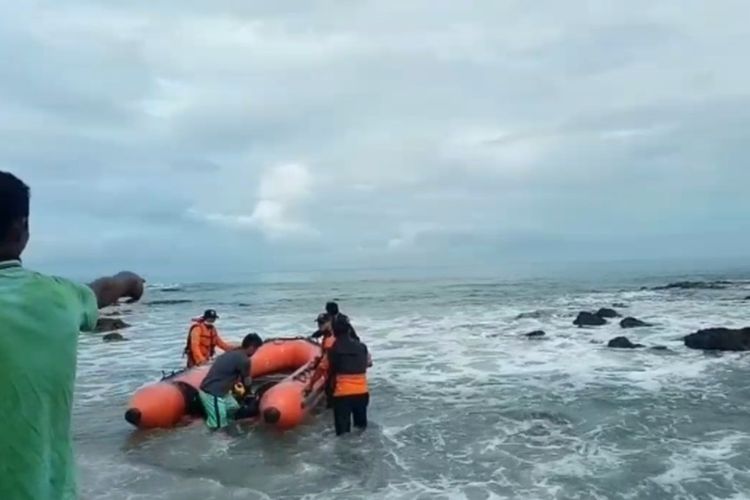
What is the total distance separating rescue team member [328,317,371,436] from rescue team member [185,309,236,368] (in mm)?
3913

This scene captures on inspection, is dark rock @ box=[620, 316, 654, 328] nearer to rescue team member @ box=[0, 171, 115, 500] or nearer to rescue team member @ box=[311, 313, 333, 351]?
rescue team member @ box=[311, 313, 333, 351]

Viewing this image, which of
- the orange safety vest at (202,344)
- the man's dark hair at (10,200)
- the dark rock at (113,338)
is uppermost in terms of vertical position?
the man's dark hair at (10,200)

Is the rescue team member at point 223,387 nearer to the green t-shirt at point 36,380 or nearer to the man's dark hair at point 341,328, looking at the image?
the man's dark hair at point 341,328

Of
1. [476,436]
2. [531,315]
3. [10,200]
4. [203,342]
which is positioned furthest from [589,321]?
[10,200]

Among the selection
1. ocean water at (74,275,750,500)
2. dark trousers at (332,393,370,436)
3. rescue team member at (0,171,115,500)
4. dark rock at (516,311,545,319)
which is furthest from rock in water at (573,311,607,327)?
rescue team member at (0,171,115,500)

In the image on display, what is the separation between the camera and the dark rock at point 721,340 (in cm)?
1959

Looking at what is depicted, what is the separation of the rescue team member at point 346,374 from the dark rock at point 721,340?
13.0m

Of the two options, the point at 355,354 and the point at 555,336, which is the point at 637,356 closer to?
the point at 555,336

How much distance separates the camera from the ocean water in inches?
330

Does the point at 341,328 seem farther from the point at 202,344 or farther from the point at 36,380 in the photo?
the point at 36,380

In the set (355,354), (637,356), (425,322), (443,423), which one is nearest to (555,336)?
(637,356)

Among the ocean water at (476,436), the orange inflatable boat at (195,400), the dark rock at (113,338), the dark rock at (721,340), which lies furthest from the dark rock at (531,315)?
the orange inflatable boat at (195,400)

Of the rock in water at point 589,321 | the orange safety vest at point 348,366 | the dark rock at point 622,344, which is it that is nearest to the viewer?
the orange safety vest at point 348,366

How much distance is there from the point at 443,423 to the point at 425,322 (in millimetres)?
18418
